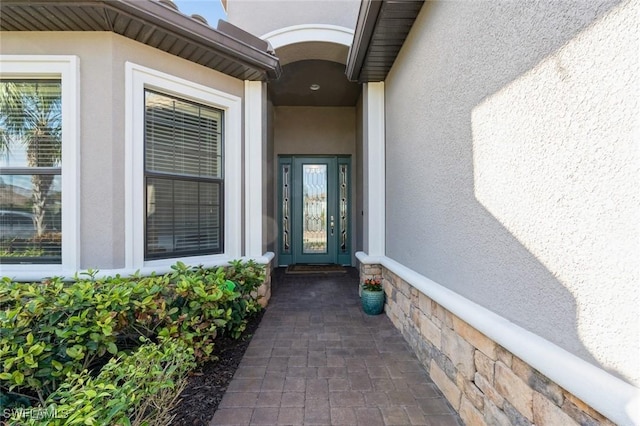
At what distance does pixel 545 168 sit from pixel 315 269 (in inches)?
218

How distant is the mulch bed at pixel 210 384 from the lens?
2.09 metres

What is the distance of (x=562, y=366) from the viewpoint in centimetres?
121

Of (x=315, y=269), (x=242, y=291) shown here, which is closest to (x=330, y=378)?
(x=242, y=291)

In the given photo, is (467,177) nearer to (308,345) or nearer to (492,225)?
(492,225)

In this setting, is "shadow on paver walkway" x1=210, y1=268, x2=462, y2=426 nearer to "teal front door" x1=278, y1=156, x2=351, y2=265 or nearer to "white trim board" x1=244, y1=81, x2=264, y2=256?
"white trim board" x1=244, y1=81, x2=264, y2=256

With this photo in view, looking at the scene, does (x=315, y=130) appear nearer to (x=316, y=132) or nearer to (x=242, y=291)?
(x=316, y=132)

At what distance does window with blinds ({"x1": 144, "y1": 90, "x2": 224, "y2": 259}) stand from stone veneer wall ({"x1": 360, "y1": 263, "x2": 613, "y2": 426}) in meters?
2.58

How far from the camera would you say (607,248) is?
1116 millimetres

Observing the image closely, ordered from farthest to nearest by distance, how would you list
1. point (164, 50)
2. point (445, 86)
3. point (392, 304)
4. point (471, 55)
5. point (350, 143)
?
point (350, 143) < point (392, 304) < point (164, 50) < point (445, 86) < point (471, 55)

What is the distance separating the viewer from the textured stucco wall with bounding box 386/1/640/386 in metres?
1.07

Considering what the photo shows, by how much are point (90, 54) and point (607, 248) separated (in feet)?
13.6

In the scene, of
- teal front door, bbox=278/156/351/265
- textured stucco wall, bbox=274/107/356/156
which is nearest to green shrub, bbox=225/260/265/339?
teal front door, bbox=278/156/351/265

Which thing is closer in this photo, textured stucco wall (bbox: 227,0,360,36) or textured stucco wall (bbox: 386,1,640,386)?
textured stucco wall (bbox: 386,1,640,386)

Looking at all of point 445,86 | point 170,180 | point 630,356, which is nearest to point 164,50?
point 170,180
